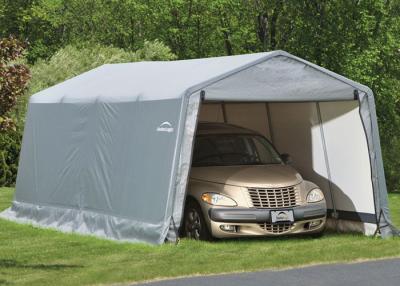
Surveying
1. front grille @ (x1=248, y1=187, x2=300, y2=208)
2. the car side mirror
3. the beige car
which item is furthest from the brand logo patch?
the car side mirror

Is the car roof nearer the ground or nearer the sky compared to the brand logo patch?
nearer the ground

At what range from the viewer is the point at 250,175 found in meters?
15.2

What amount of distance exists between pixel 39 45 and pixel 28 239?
127ft

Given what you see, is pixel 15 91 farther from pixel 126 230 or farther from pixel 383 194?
pixel 383 194

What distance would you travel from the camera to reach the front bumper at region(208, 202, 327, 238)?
47.7ft

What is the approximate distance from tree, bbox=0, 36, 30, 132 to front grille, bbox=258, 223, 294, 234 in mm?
4729

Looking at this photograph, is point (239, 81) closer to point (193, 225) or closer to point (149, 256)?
point (193, 225)

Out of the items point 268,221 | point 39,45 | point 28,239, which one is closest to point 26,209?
point 28,239

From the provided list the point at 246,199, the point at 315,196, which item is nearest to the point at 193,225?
the point at 246,199

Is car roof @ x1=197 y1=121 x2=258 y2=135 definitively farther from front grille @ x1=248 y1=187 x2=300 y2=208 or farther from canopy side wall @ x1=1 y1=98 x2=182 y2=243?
front grille @ x1=248 y1=187 x2=300 y2=208

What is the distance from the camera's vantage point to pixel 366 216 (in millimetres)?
15648

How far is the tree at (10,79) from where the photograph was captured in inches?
440

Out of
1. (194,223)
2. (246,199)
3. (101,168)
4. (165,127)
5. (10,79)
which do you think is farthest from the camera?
(101,168)

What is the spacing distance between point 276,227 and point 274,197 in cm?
42
